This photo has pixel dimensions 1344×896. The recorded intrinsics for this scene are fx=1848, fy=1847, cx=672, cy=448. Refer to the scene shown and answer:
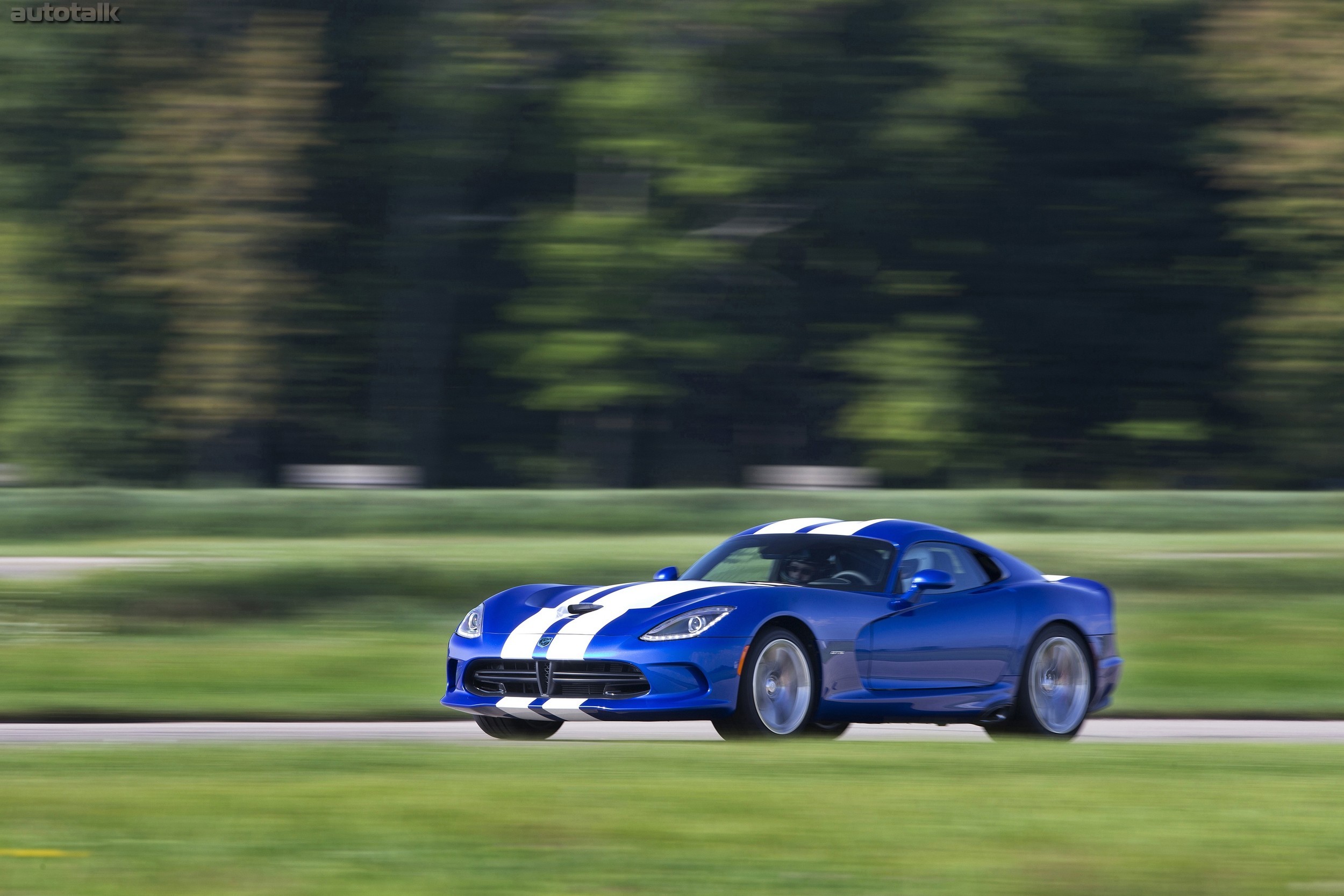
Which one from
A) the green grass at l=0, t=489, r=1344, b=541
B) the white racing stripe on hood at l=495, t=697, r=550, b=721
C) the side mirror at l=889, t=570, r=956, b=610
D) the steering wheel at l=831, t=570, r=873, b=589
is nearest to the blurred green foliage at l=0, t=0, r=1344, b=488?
the green grass at l=0, t=489, r=1344, b=541

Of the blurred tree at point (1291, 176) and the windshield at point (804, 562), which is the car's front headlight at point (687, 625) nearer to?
the windshield at point (804, 562)

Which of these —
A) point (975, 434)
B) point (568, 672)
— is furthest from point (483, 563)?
point (975, 434)

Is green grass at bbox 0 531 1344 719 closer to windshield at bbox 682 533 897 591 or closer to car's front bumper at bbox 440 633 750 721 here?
windshield at bbox 682 533 897 591

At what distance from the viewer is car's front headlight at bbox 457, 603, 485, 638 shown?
950cm

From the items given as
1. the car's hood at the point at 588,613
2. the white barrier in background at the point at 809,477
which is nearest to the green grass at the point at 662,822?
the car's hood at the point at 588,613

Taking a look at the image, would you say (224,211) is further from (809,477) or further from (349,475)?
(809,477)

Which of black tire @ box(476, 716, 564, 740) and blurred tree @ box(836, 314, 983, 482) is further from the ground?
blurred tree @ box(836, 314, 983, 482)

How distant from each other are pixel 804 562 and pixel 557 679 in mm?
1715

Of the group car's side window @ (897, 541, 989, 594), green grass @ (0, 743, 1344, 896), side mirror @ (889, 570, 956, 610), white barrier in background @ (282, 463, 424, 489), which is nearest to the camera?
green grass @ (0, 743, 1344, 896)

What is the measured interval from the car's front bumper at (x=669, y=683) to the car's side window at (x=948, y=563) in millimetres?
1616

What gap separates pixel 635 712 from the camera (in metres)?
8.81

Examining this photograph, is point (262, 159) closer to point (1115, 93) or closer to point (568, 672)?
point (1115, 93)

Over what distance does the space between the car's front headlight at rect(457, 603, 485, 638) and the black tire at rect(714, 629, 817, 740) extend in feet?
4.40

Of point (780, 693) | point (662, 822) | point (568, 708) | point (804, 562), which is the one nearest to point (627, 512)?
point (804, 562)
